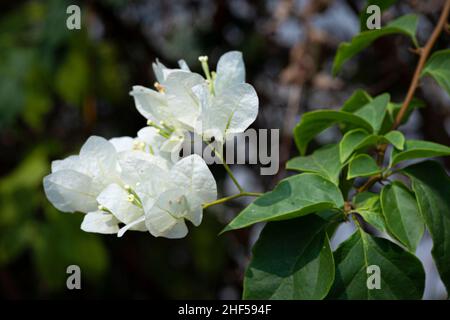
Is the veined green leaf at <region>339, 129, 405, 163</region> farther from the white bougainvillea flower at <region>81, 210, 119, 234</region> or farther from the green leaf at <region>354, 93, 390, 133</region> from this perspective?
the white bougainvillea flower at <region>81, 210, 119, 234</region>

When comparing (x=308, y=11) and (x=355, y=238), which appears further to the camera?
(x=308, y=11)

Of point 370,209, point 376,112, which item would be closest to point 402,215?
point 370,209

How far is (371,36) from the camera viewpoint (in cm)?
70

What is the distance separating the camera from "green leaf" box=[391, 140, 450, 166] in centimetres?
51

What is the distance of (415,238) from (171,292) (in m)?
1.17

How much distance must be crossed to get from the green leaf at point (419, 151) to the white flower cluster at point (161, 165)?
0.47 feet

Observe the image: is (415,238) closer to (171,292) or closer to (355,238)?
(355,238)

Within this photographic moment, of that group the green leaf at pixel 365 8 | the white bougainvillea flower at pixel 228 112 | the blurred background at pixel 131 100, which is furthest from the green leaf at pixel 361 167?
the blurred background at pixel 131 100

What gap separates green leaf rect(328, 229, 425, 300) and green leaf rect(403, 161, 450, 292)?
1.0 inches

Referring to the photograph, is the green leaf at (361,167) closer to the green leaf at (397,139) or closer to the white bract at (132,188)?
Result: the green leaf at (397,139)

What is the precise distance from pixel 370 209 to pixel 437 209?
0.20 ft

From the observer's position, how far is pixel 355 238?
Result: 0.53 m

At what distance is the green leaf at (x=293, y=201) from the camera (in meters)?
0.47
